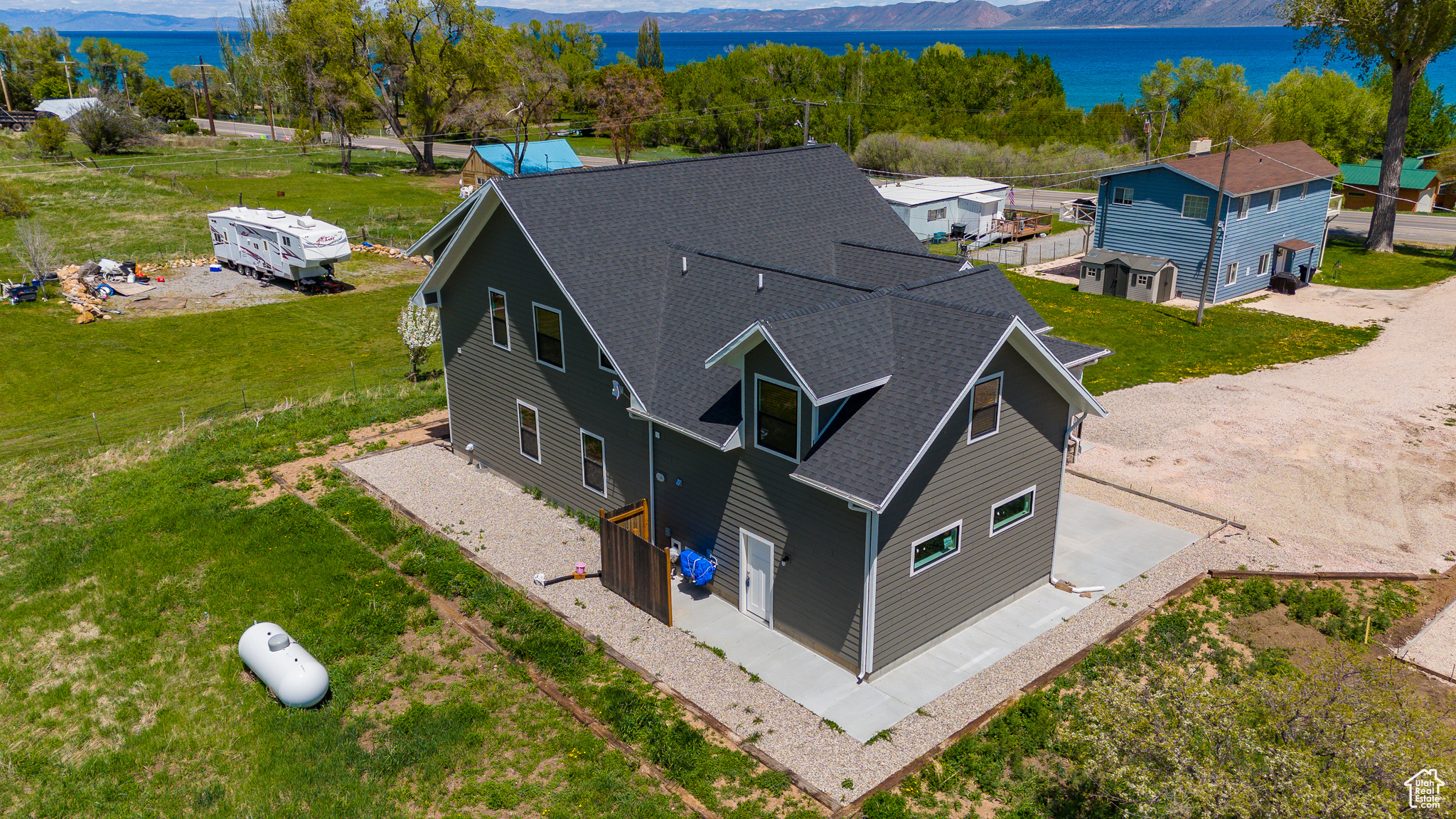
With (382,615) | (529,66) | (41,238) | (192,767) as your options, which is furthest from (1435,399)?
(529,66)

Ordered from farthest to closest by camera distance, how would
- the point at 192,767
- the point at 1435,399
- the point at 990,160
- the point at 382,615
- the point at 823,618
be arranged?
the point at 990,160 < the point at 1435,399 < the point at 382,615 < the point at 823,618 < the point at 192,767

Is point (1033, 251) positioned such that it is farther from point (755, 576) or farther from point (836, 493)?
point (836, 493)

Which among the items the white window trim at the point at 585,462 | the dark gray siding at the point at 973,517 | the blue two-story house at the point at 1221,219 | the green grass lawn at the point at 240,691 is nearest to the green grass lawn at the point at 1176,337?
the blue two-story house at the point at 1221,219

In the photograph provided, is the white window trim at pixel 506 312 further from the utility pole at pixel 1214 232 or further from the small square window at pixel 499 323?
the utility pole at pixel 1214 232

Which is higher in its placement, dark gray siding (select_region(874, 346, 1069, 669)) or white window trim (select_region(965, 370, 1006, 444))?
white window trim (select_region(965, 370, 1006, 444))

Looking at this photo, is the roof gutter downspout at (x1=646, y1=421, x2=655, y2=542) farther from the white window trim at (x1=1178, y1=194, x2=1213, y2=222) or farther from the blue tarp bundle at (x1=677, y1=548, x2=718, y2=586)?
the white window trim at (x1=1178, y1=194, x2=1213, y2=222)

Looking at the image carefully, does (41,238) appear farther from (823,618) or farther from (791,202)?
(823,618)

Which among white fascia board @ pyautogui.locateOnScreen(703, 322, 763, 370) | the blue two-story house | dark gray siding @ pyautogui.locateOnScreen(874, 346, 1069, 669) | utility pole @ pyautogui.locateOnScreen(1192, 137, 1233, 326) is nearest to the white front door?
dark gray siding @ pyautogui.locateOnScreen(874, 346, 1069, 669)
